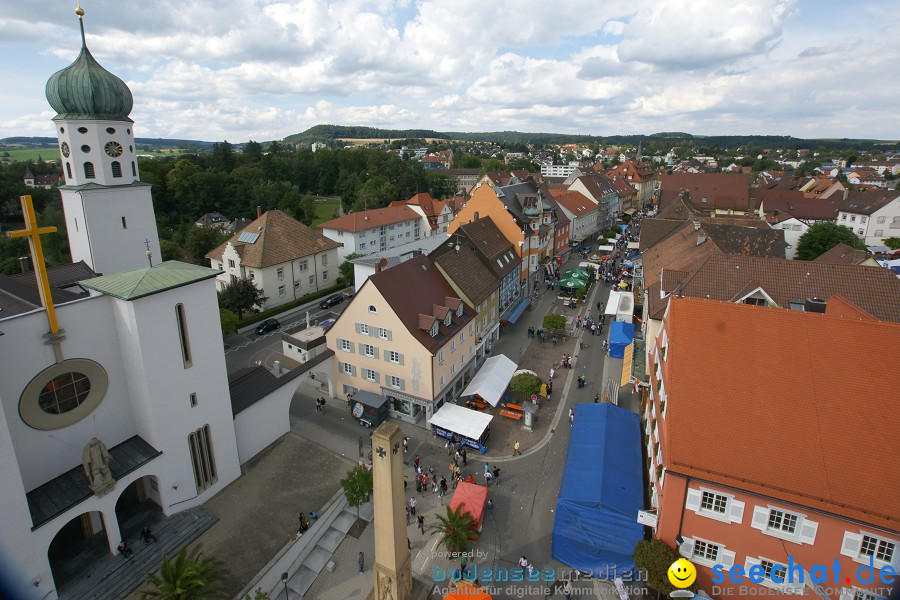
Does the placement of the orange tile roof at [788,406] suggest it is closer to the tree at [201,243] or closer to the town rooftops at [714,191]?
the tree at [201,243]

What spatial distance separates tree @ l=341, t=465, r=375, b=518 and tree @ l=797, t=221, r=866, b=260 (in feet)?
193

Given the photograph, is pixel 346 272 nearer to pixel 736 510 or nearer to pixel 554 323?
pixel 554 323

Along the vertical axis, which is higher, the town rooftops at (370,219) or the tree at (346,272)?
the town rooftops at (370,219)

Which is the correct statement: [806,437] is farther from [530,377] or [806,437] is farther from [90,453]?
[90,453]

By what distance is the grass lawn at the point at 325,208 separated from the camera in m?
95.7

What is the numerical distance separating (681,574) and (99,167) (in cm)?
3349

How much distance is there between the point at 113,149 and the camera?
26844mm

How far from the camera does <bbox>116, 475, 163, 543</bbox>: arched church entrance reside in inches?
774

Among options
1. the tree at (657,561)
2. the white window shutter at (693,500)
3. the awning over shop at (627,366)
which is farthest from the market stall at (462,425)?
the white window shutter at (693,500)

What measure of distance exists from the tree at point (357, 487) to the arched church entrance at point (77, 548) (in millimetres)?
9007

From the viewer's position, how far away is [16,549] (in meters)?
15.0

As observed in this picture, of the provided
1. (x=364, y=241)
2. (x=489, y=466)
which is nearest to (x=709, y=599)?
(x=489, y=466)

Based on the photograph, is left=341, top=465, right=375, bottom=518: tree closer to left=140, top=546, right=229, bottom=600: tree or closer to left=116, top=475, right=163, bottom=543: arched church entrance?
left=140, top=546, right=229, bottom=600: tree

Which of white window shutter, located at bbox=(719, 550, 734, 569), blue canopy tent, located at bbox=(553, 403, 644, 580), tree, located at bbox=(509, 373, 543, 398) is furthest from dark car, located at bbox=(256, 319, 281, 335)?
white window shutter, located at bbox=(719, 550, 734, 569)
